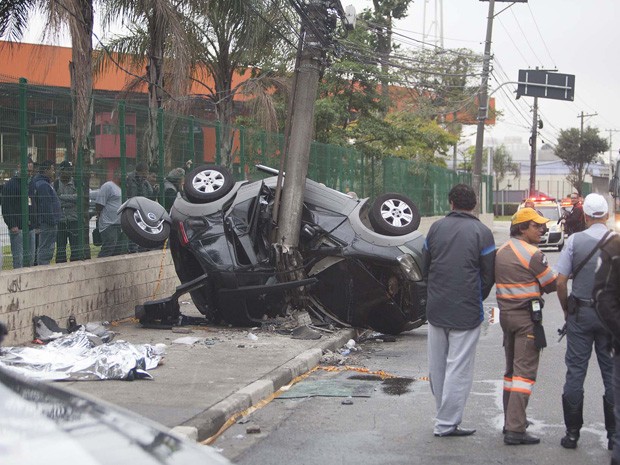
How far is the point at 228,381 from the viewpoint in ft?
28.5

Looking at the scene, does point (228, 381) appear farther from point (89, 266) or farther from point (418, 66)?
point (418, 66)

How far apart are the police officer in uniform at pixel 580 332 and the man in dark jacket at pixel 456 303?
1.99 ft

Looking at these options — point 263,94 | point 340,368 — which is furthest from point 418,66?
point 340,368

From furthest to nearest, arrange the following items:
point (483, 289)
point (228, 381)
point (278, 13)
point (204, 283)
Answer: point (278, 13) < point (204, 283) < point (228, 381) < point (483, 289)

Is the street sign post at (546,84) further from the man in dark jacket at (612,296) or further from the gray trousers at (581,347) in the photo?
the man in dark jacket at (612,296)

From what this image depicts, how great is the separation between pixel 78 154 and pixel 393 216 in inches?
158

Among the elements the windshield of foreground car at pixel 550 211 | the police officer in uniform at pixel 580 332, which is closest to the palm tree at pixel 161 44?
the police officer in uniform at pixel 580 332

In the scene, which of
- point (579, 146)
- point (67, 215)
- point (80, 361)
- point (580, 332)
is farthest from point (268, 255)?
point (579, 146)

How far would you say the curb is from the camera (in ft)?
22.5

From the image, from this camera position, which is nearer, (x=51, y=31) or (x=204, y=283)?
(x=204, y=283)

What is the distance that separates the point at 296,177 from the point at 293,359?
10.6 ft

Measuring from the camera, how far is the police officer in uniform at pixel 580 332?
664 cm

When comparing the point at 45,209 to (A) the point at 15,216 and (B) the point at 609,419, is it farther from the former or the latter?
(B) the point at 609,419

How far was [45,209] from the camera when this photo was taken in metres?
11.0
